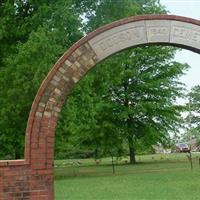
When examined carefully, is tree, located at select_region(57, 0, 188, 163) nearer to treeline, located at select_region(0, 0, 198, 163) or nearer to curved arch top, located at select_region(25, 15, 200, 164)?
treeline, located at select_region(0, 0, 198, 163)

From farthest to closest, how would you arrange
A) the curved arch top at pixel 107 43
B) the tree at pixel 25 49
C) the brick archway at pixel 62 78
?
the tree at pixel 25 49, the curved arch top at pixel 107 43, the brick archway at pixel 62 78

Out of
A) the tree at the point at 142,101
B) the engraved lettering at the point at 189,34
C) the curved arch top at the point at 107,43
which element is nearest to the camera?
the curved arch top at the point at 107,43

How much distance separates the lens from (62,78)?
10477mm

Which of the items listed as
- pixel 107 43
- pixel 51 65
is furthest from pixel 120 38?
pixel 51 65

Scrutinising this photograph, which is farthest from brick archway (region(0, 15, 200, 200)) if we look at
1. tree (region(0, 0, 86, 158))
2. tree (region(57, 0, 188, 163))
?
tree (region(57, 0, 188, 163))

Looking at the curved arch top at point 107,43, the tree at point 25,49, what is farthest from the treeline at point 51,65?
the curved arch top at point 107,43

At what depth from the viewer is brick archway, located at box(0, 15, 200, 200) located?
33.6ft

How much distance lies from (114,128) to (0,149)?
554 inches

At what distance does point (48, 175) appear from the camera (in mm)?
10359

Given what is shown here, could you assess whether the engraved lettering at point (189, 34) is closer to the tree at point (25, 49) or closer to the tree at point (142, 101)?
the tree at point (25, 49)

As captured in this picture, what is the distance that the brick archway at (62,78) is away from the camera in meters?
10.2

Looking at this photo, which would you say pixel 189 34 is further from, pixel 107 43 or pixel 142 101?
pixel 142 101

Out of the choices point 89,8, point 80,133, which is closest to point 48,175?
point 89,8

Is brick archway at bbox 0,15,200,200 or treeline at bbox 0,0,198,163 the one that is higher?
treeline at bbox 0,0,198,163
